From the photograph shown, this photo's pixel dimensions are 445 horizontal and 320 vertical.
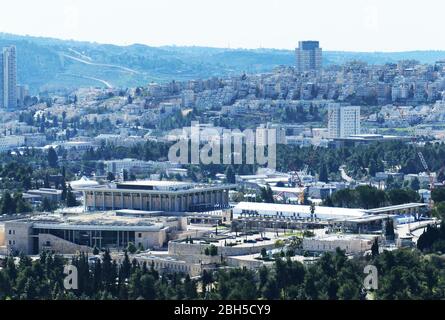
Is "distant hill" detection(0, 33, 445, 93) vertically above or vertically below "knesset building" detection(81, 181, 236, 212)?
below

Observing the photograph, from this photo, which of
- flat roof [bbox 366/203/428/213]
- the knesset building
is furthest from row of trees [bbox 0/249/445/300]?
the knesset building

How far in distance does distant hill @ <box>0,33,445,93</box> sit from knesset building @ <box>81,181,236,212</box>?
178ft

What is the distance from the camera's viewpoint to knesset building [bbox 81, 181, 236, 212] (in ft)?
93.3

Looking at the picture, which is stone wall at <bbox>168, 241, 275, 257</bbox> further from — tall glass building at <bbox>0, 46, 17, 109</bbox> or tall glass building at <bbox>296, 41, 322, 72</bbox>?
tall glass building at <bbox>296, 41, 322, 72</bbox>

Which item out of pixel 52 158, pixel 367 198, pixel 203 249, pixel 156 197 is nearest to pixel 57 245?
pixel 203 249

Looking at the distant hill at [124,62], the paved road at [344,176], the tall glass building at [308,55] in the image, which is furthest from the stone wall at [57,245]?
the distant hill at [124,62]

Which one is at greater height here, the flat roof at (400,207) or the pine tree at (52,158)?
the flat roof at (400,207)

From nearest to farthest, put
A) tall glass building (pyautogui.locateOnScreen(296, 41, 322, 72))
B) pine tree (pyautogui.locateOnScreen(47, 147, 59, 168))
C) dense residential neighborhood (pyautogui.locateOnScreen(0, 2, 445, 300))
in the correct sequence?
1. dense residential neighborhood (pyautogui.locateOnScreen(0, 2, 445, 300))
2. pine tree (pyautogui.locateOnScreen(47, 147, 59, 168))
3. tall glass building (pyautogui.locateOnScreen(296, 41, 322, 72))

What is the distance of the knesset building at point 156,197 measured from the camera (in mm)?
28438

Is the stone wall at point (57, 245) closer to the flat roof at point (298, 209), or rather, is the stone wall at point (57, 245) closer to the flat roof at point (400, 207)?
the flat roof at point (298, 209)

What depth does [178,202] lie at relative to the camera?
28.4 m

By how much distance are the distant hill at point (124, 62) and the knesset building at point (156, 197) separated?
178 feet

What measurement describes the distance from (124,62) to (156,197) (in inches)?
2535
